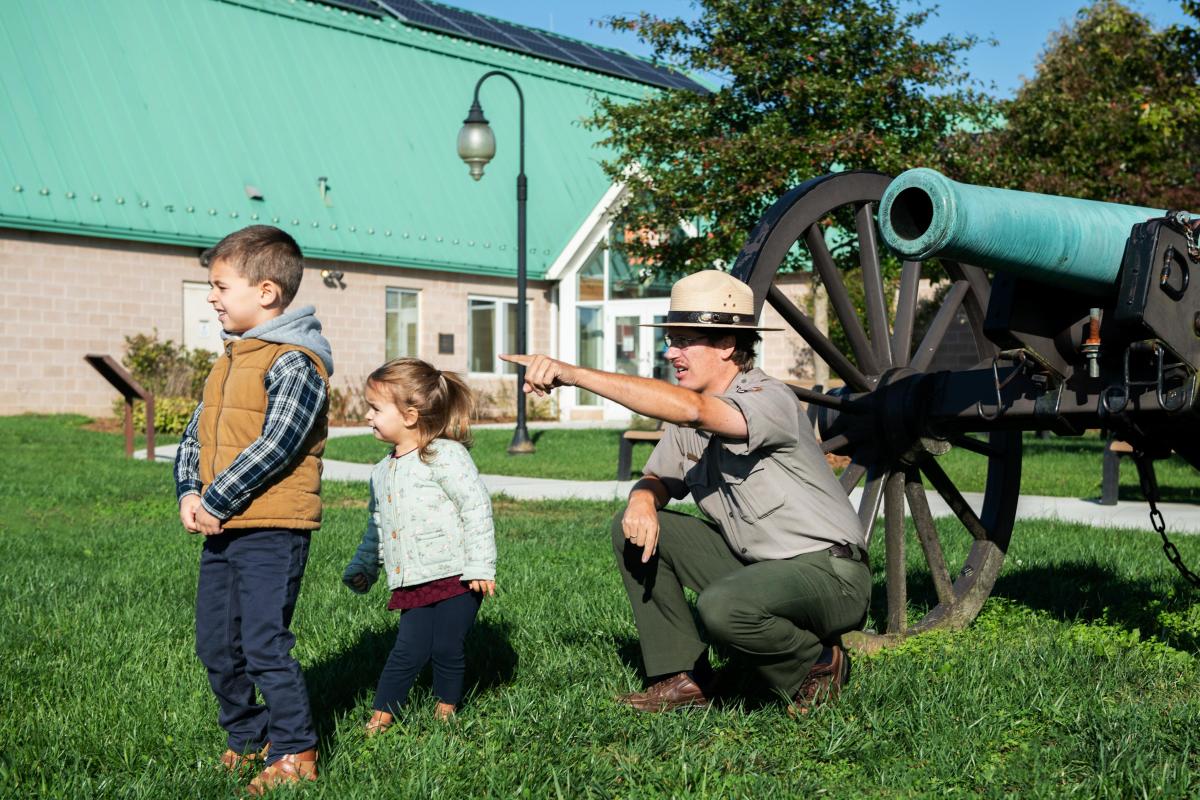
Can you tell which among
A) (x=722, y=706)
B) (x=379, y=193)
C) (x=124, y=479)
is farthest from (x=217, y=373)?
(x=379, y=193)

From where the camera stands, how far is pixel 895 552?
5.03 metres

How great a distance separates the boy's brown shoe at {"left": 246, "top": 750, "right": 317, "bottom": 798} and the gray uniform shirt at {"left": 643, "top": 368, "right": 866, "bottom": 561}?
1.49 metres

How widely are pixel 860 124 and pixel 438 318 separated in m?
11.7

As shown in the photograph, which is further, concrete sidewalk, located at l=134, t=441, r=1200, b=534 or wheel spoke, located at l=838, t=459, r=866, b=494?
concrete sidewalk, located at l=134, t=441, r=1200, b=534

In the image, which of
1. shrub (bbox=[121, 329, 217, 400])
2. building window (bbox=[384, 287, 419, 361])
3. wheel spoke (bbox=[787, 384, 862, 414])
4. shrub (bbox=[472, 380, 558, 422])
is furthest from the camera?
shrub (bbox=[472, 380, 558, 422])

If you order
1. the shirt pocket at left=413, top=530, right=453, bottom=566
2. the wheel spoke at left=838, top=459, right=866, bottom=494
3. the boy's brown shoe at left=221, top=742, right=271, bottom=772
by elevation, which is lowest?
the boy's brown shoe at left=221, top=742, right=271, bottom=772

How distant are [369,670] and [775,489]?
65.5 inches

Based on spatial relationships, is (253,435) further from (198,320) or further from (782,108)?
(198,320)

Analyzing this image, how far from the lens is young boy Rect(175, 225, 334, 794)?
3529 millimetres

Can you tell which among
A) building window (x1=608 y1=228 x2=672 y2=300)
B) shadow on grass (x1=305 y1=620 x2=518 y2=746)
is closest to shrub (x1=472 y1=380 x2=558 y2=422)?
building window (x1=608 y1=228 x2=672 y2=300)

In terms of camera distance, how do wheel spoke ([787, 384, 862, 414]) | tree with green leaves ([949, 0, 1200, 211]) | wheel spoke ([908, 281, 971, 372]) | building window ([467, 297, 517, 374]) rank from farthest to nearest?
building window ([467, 297, 517, 374]) → tree with green leaves ([949, 0, 1200, 211]) → wheel spoke ([908, 281, 971, 372]) → wheel spoke ([787, 384, 862, 414])

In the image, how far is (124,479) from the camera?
11.5 metres

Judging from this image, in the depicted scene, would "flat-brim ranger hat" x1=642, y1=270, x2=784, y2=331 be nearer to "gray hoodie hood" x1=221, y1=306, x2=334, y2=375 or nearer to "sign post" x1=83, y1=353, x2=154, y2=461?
"gray hoodie hood" x1=221, y1=306, x2=334, y2=375

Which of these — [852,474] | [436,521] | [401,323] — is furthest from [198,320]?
[436,521]
